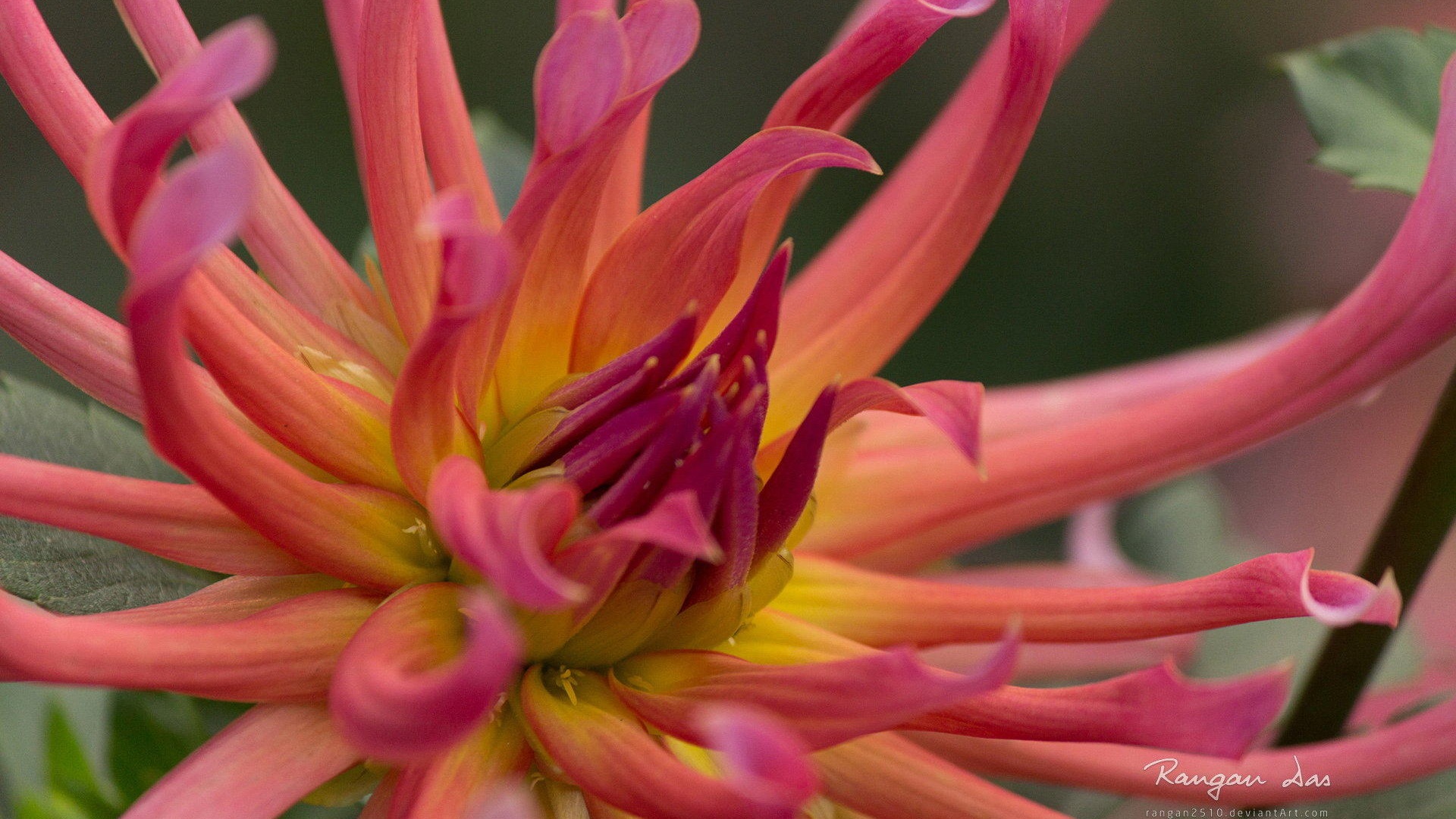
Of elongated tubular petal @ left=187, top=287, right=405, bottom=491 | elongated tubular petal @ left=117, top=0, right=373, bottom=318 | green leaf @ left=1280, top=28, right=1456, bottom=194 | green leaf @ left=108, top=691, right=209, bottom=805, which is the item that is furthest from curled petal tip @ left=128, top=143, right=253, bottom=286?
green leaf @ left=1280, top=28, right=1456, bottom=194

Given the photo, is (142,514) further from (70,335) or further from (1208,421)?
(1208,421)

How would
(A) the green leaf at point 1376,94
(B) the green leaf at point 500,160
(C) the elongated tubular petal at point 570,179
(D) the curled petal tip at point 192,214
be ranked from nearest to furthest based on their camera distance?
(D) the curled petal tip at point 192,214
(C) the elongated tubular petal at point 570,179
(A) the green leaf at point 1376,94
(B) the green leaf at point 500,160

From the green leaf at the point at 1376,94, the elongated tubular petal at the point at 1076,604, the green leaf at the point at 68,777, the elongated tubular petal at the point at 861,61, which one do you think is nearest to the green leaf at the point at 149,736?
the green leaf at the point at 68,777

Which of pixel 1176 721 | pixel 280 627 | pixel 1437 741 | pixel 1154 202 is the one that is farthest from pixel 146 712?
pixel 1154 202

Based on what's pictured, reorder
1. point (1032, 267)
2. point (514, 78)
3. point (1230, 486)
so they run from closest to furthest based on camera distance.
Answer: point (514, 78) < point (1032, 267) < point (1230, 486)

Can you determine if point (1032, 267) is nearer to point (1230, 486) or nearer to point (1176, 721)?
point (1230, 486)

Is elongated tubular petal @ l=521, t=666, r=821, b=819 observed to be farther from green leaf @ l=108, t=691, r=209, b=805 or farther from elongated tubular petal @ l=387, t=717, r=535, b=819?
green leaf @ l=108, t=691, r=209, b=805

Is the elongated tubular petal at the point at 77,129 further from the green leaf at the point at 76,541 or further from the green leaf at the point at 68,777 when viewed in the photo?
the green leaf at the point at 68,777
